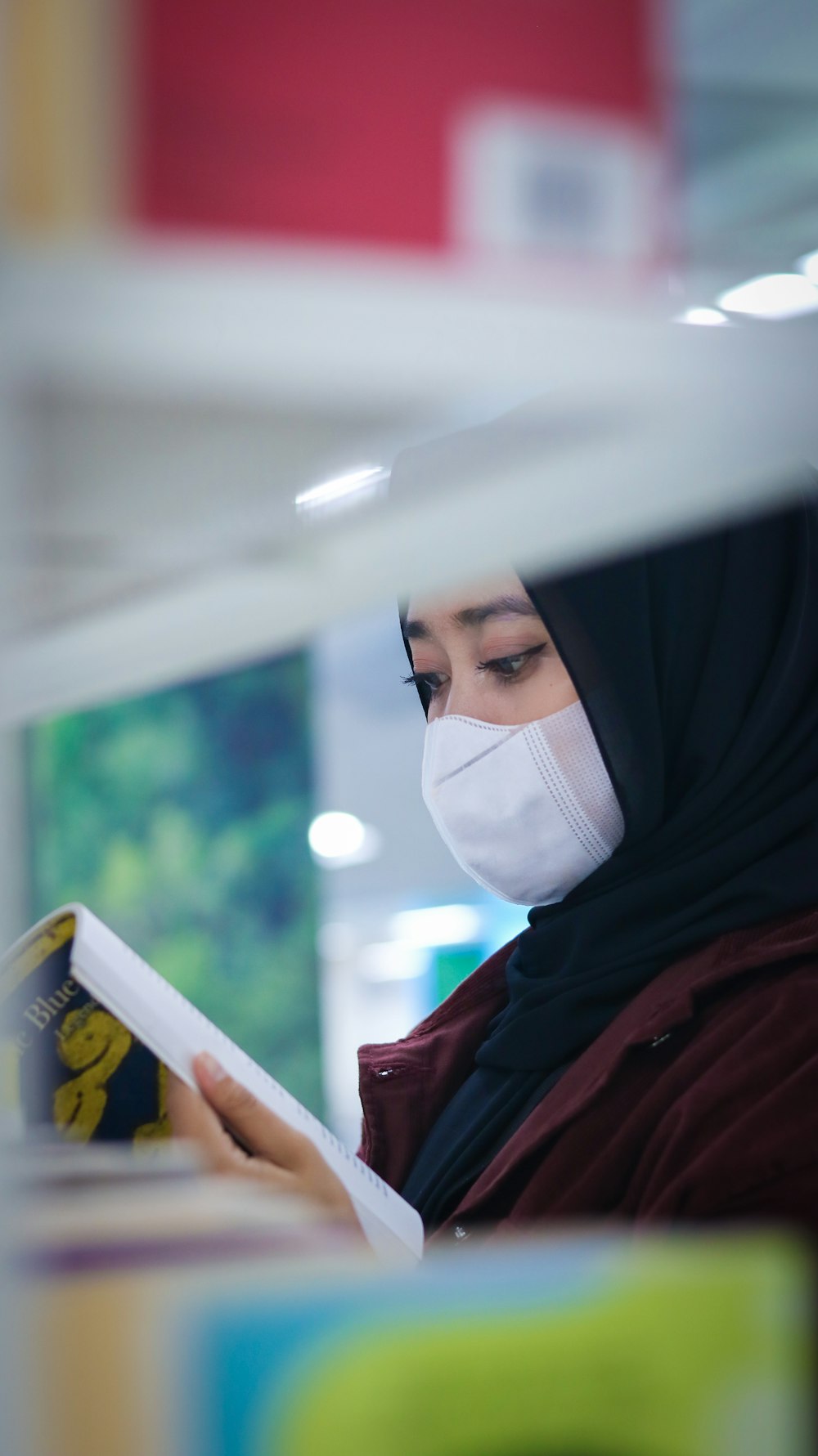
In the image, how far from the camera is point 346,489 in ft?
3.01

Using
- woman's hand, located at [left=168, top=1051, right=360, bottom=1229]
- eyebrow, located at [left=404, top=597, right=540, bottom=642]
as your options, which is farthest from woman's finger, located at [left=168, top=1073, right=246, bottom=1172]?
eyebrow, located at [left=404, top=597, right=540, bottom=642]

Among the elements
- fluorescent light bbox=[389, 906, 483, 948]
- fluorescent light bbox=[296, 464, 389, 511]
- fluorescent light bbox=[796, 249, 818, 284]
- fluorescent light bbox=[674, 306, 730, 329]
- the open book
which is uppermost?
fluorescent light bbox=[796, 249, 818, 284]

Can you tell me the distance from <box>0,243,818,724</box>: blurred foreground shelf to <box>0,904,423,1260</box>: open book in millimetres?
161

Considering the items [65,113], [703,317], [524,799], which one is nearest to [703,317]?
[703,317]

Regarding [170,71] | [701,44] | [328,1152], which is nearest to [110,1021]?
[328,1152]

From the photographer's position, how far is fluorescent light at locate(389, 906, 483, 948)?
1.64m

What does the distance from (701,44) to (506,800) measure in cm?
63

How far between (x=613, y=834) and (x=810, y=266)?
1.70 ft

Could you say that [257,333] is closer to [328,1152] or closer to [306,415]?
[306,415]

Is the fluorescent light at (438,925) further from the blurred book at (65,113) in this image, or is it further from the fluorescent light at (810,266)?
the blurred book at (65,113)

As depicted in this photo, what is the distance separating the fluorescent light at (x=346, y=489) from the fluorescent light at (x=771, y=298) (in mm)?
253

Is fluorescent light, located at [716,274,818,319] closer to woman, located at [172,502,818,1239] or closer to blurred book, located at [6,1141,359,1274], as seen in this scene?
woman, located at [172,502,818,1239]

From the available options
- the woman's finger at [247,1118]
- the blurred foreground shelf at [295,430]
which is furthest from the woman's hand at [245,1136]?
the blurred foreground shelf at [295,430]

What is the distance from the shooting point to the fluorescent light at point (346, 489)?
90 centimetres
